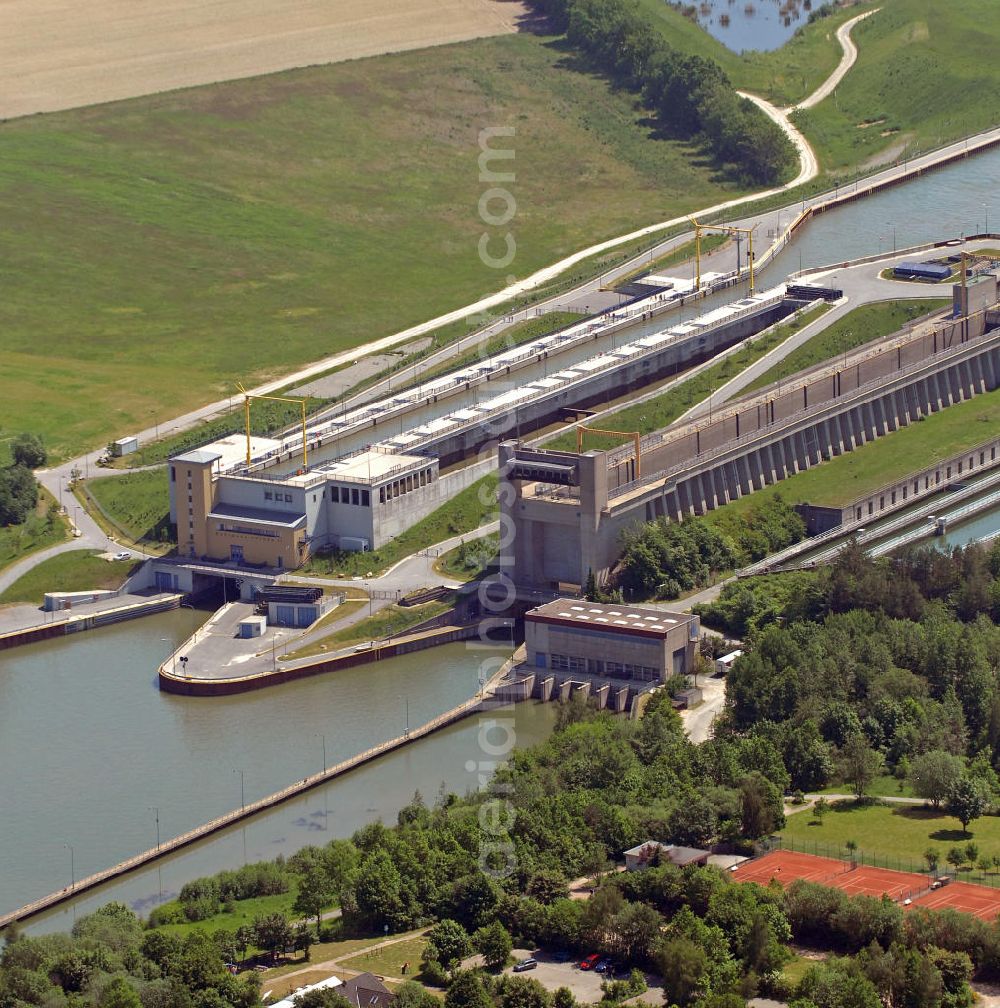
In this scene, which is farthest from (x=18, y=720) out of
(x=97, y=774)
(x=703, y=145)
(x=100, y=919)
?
(x=703, y=145)

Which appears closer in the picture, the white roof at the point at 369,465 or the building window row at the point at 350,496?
the building window row at the point at 350,496

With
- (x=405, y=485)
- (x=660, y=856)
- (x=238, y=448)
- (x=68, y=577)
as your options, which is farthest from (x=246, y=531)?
(x=660, y=856)

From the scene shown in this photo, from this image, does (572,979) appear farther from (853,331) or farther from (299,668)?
(853,331)

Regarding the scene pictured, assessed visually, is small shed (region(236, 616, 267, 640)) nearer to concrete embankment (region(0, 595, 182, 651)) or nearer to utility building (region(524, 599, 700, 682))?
concrete embankment (region(0, 595, 182, 651))

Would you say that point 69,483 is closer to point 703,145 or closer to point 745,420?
point 745,420

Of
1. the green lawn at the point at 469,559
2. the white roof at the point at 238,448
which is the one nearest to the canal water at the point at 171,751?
the green lawn at the point at 469,559

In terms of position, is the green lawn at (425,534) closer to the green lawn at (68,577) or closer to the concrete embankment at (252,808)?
the green lawn at (68,577)
